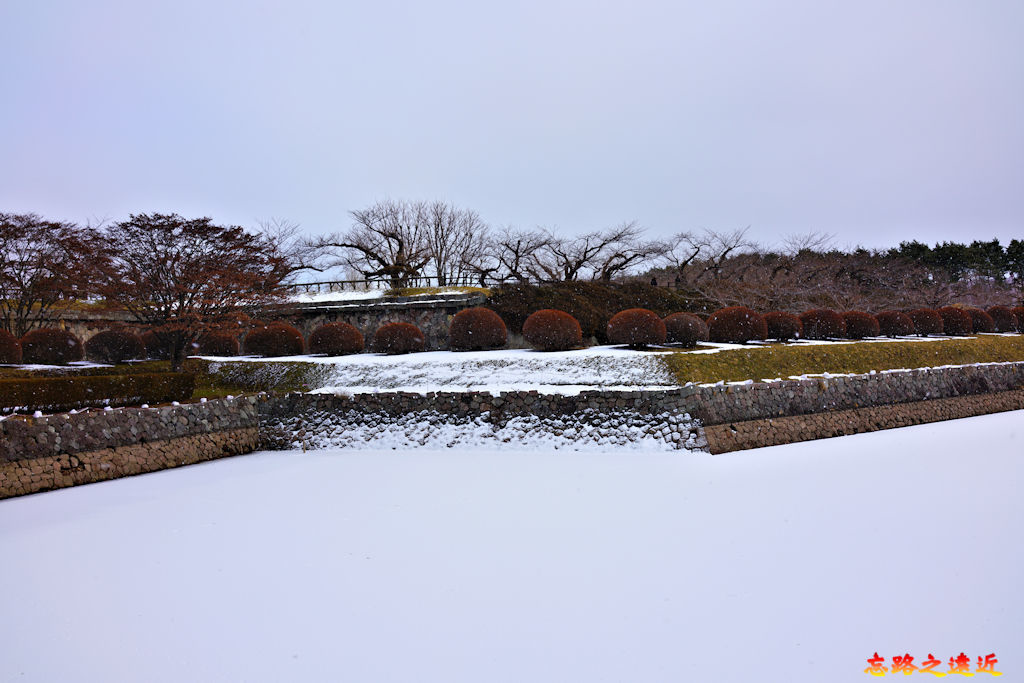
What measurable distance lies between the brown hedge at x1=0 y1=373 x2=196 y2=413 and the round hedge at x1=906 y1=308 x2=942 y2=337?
20898 millimetres

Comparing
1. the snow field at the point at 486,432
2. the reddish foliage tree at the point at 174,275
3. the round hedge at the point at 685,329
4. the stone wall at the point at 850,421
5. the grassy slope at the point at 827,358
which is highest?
the reddish foliage tree at the point at 174,275

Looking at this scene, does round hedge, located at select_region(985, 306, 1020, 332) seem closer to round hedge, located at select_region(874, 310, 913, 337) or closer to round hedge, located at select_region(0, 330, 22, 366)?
round hedge, located at select_region(874, 310, 913, 337)

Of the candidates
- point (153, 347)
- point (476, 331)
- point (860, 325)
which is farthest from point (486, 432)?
point (860, 325)

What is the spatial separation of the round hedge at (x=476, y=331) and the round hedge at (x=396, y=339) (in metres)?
1.23

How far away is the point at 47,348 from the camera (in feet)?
51.5

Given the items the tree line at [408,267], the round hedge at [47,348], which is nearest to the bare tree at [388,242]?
the tree line at [408,267]

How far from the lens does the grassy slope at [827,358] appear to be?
1315 cm

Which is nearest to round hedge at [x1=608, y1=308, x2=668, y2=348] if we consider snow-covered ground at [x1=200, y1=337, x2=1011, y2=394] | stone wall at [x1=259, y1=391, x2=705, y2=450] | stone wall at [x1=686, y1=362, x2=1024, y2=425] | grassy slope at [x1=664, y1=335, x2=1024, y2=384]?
snow-covered ground at [x1=200, y1=337, x2=1011, y2=394]

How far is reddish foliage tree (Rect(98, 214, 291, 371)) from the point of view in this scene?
15.1 metres

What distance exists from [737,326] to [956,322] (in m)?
8.99

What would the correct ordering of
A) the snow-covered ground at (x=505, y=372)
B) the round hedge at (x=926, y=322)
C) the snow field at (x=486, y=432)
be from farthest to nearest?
the round hedge at (x=926, y=322), the snow-covered ground at (x=505, y=372), the snow field at (x=486, y=432)

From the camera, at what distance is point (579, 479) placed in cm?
905

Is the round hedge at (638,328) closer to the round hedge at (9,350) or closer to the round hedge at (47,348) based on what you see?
the round hedge at (47,348)

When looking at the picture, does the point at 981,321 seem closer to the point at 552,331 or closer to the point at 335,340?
the point at 552,331
